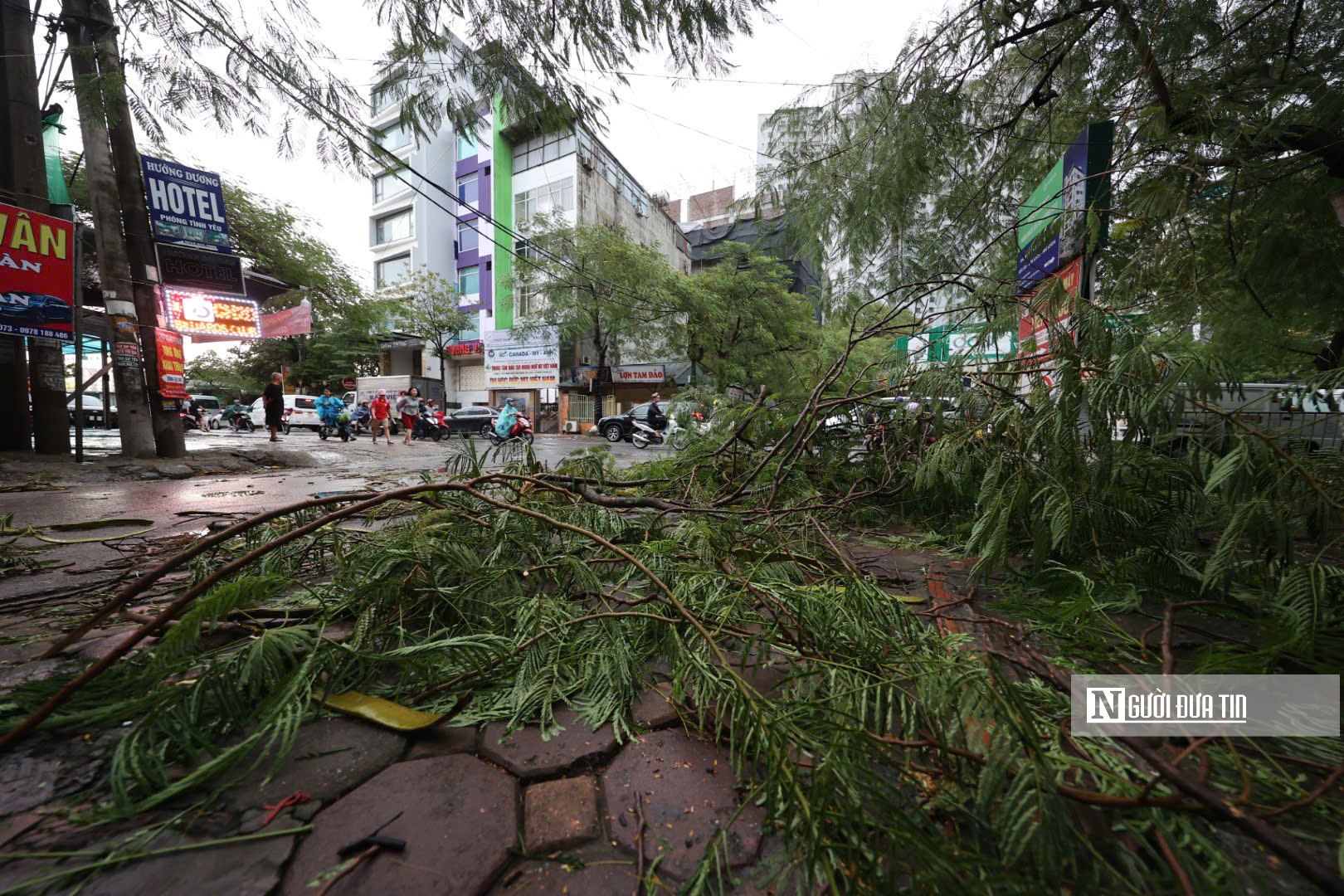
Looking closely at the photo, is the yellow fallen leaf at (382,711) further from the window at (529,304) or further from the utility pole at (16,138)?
the window at (529,304)

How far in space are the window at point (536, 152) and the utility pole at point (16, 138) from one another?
57.1ft

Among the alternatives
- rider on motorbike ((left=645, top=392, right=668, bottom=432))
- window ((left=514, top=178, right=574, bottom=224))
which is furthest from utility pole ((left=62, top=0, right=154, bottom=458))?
window ((left=514, top=178, right=574, bottom=224))

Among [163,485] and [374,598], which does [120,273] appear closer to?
[163,485]

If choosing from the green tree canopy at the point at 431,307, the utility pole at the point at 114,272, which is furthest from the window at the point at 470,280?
the utility pole at the point at 114,272

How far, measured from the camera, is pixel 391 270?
27.4 meters

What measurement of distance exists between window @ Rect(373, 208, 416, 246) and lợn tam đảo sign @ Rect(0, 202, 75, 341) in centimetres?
2341

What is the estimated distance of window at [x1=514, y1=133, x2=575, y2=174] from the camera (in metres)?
21.8

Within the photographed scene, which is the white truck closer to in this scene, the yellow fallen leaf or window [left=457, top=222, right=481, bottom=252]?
window [left=457, top=222, right=481, bottom=252]

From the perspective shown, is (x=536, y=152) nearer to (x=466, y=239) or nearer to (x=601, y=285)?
(x=466, y=239)

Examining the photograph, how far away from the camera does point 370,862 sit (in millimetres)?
751

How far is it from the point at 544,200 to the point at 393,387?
11.6 m

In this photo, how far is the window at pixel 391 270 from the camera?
26.6 m

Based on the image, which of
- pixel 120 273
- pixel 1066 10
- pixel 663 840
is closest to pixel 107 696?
pixel 663 840

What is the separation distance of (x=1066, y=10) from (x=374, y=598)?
481 centimetres
